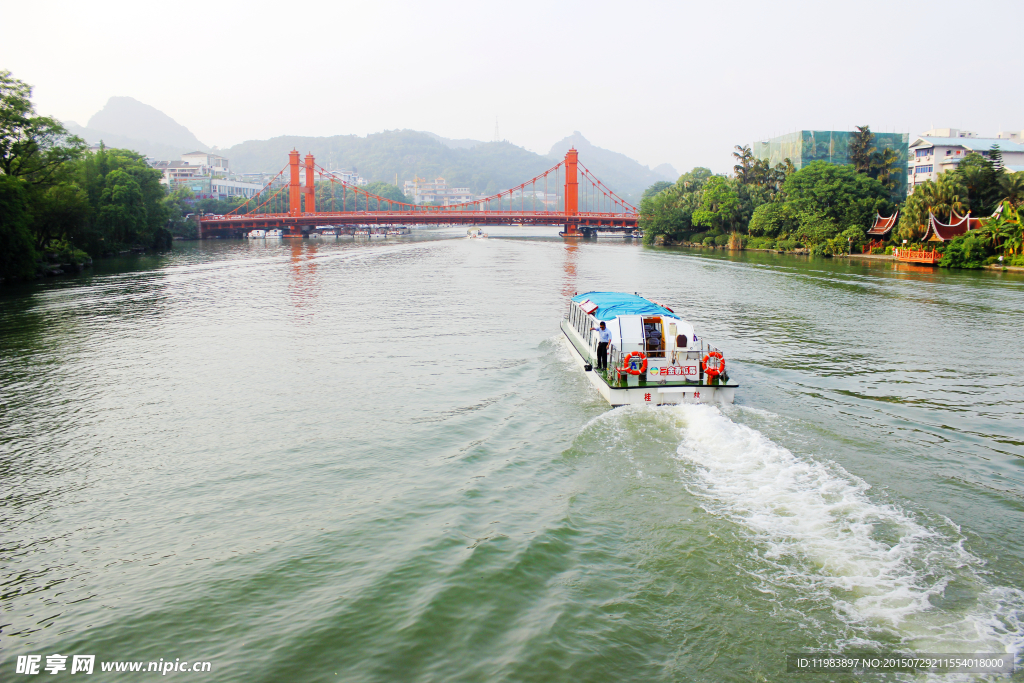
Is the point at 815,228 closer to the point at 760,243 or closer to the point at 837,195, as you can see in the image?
the point at 837,195

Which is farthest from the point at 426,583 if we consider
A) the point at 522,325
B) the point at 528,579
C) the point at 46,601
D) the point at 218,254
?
the point at 218,254

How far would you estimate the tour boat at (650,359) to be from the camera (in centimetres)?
1450

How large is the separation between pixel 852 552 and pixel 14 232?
150 ft

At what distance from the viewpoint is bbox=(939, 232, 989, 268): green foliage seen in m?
51.9

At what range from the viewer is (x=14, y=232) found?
3709cm

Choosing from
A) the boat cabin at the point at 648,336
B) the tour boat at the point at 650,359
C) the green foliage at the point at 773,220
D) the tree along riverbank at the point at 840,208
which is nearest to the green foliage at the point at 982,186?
the tree along riverbank at the point at 840,208

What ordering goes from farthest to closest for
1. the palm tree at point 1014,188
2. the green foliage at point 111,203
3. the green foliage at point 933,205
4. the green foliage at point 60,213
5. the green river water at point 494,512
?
the green foliage at point 933,205 → the green foliage at point 111,203 → the palm tree at point 1014,188 → the green foliage at point 60,213 → the green river water at point 494,512

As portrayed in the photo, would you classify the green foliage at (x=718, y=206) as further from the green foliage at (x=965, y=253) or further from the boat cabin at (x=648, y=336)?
the boat cabin at (x=648, y=336)

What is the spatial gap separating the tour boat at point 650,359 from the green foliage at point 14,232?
36676 millimetres

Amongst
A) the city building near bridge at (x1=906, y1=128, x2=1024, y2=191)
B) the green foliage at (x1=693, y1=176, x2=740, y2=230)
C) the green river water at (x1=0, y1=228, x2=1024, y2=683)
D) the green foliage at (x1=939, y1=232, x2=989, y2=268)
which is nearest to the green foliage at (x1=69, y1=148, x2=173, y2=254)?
the green river water at (x1=0, y1=228, x2=1024, y2=683)

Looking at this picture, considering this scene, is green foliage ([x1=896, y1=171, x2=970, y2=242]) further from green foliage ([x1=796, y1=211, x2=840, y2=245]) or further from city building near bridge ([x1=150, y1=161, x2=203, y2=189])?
city building near bridge ([x1=150, y1=161, x2=203, y2=189])

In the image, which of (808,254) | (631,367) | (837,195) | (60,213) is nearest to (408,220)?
(60,213)

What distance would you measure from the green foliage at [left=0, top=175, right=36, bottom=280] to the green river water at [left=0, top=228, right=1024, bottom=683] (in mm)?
20045

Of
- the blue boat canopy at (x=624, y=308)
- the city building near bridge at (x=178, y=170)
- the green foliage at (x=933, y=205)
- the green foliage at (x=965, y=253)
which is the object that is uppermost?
the city building near bridge at (x=178, y=170)
